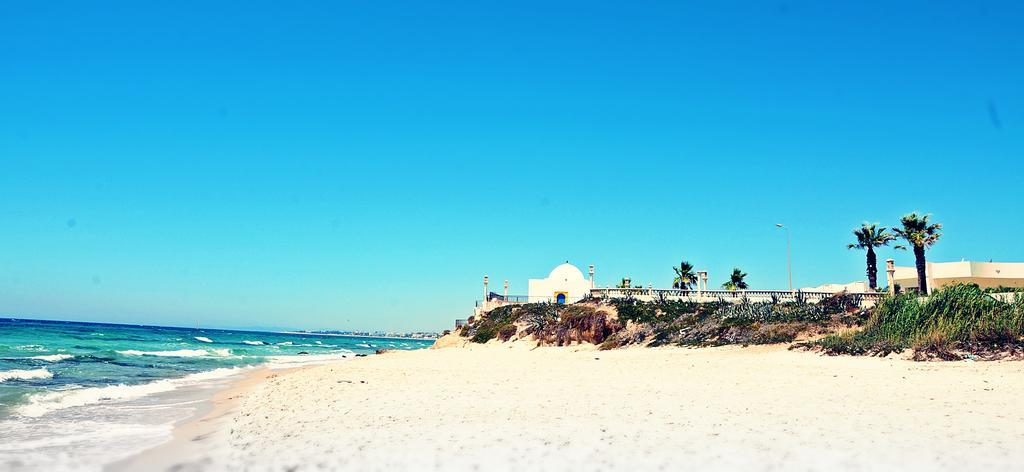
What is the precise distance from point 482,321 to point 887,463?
42558 millimetres

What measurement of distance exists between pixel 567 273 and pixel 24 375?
45.6 meters

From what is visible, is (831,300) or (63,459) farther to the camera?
(831,300)

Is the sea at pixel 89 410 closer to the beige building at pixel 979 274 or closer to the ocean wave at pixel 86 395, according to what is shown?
the ocean wave at pixel 86 395

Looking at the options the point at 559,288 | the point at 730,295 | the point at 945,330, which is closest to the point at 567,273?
the point at 559,288

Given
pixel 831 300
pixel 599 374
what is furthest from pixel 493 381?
pixel 831 300

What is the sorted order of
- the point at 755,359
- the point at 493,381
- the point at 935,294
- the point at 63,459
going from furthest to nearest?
the point at 935,294, the point at 755,359, the point at 493,381, the point at 63,459

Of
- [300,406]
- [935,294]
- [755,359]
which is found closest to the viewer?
[300,406]

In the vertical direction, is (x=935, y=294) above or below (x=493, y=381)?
above

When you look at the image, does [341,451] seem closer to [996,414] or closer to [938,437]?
[938,437]

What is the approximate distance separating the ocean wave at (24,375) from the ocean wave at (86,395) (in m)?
4.72

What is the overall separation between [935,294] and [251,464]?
25.5m

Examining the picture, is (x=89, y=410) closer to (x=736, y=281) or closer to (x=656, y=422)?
(x=656, y=422)

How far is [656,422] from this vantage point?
10164mm

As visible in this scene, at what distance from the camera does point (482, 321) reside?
49.3 m
